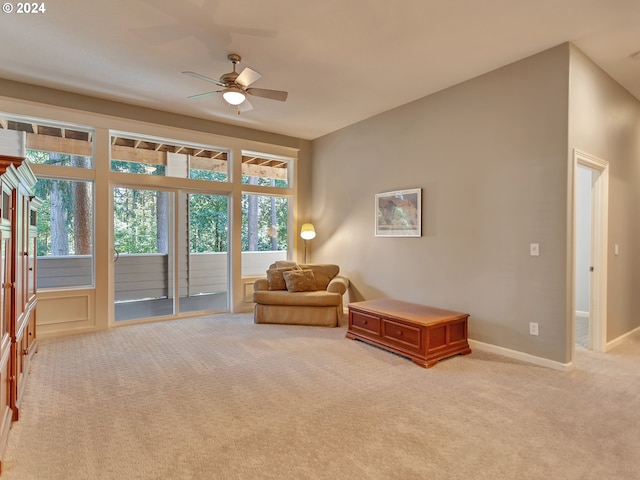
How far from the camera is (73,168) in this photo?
Answer: 4.40 meters

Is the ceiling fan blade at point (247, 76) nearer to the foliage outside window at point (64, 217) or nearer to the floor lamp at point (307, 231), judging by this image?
the foliage outside window at point (64, 217)

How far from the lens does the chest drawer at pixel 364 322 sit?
3891 millimetres

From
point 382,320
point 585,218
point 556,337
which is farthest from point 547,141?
point 585,218

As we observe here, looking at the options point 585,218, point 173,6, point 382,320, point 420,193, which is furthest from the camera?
point 585,218

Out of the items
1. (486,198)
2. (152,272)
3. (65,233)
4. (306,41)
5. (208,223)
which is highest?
(306,41)

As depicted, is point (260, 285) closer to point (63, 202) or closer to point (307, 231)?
point (307, 231)

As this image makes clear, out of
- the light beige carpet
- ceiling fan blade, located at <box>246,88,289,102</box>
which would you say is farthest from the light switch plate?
ceiling fan blade, located at <box>246,88,289,102</box>

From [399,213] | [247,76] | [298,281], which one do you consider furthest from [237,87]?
[298,281]

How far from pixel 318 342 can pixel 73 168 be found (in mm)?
3710

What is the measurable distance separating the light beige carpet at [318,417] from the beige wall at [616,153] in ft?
3.06

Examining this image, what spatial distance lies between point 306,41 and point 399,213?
94.0 inches

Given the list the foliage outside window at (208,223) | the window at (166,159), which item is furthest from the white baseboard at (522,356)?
the window at (166,159)

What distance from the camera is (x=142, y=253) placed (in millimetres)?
4980

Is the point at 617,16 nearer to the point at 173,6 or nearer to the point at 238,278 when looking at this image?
the point at 173,6
